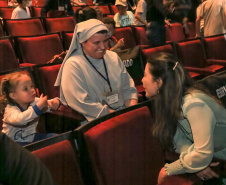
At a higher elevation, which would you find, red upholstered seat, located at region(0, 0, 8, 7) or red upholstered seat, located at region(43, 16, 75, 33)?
red upholstered seat, located at region(0, 0, 8, 7)

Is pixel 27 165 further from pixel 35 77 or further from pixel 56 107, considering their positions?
pixel 35 77

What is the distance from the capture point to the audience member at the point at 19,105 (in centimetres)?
186

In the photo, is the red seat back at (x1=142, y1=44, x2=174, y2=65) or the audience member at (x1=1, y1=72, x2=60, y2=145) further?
the red seat back at (x1=142, y1=44, x2=174, y2=65)

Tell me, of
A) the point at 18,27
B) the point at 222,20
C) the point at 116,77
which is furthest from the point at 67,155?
the point at 222,20

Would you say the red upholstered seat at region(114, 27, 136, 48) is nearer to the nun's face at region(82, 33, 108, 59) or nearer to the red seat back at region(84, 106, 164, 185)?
the nun's face at region(82, 33, 108, 59)

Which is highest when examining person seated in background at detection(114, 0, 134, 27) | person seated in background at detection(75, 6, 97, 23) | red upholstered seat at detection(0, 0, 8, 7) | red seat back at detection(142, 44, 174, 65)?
red upholstered seat at detection(0, 0, 8, 7)

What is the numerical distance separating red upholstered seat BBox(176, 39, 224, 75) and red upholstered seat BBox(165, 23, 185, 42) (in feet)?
4.31

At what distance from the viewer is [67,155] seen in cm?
114

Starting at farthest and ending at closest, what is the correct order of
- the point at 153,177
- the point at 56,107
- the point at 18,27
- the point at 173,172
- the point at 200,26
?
1. the point at 200,26
2. the point at 18,27
3. the point at 56,107
4. the point at 153,177
5. the point at 173,172

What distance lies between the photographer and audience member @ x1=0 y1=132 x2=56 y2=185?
2.14ft

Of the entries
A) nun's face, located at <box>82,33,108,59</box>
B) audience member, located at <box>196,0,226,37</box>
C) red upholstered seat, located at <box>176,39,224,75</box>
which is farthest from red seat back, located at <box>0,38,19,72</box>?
audience member, located at <box>196,0,226,37</box>

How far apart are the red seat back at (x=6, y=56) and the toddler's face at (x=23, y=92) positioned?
119cm

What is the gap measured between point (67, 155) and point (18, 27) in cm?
339

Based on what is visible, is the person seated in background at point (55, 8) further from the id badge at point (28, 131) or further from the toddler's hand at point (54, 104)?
the id badge at point (28, 131)
